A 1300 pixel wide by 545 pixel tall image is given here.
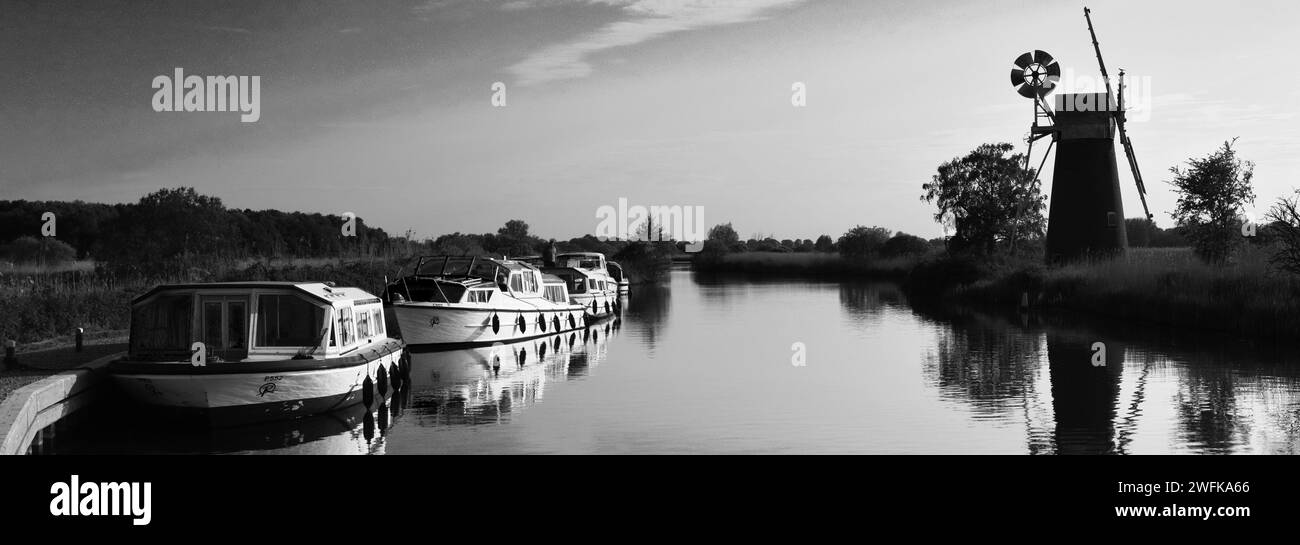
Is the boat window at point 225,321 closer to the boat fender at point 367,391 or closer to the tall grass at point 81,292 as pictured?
the boat fender at point 367,391

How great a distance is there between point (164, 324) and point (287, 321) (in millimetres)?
1802

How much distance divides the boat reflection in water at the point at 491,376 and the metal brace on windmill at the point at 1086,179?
21056mm

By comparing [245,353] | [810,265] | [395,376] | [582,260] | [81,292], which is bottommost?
[395,376]

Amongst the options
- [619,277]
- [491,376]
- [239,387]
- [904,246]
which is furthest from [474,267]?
[904,246]

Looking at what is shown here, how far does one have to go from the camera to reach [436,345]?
28500 millimetres

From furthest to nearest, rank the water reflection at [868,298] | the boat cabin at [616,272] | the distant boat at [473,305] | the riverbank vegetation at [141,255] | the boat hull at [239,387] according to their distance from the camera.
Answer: the boat cabin at [616,272], the water reflection at [868,298], the distant boat at [473,305], the riverbank vegetation at [141,255], the boat hull at [239,387]

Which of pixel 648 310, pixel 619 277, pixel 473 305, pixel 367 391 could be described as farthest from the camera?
pixel 619 277

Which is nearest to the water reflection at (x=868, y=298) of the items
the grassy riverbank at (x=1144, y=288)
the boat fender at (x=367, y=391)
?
the grassy riverbank at (x=1144, y=288)

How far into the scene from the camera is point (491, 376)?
24.4 m

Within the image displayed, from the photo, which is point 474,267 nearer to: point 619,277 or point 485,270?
point 485,270

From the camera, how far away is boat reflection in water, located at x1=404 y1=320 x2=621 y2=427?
19.1 m

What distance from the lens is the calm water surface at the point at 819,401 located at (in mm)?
15789
